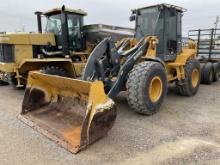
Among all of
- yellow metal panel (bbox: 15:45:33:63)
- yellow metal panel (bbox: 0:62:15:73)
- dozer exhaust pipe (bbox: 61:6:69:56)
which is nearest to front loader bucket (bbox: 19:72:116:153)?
yellow metal panel (bbox: 0:62:15:73)

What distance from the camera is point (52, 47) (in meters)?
8.01

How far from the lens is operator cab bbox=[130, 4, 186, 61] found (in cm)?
618

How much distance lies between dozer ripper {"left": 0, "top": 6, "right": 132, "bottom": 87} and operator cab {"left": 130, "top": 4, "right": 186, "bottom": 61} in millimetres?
2224

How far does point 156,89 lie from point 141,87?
0.75 meters

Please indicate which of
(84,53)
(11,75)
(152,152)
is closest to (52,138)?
(152,152)

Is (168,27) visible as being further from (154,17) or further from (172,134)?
(172,134)

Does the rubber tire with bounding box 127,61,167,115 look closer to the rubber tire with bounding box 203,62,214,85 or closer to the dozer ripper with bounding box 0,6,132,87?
the dozer ripper with bounding box 0,6,132,87

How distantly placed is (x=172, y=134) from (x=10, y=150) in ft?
8.23

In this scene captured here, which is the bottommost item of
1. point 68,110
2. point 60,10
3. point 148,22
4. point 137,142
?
point 137,142

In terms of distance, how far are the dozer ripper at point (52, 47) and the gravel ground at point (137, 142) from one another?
1.62 meters

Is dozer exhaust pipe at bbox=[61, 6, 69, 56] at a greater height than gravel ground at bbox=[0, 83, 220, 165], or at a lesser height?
greater

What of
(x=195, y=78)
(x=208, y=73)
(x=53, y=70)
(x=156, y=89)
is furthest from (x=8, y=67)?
(x=208, y=73)

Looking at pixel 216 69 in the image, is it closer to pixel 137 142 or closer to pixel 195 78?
pixel 195 78

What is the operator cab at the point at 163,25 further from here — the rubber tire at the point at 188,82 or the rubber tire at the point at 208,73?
the rubber tire at the point at 208,73
